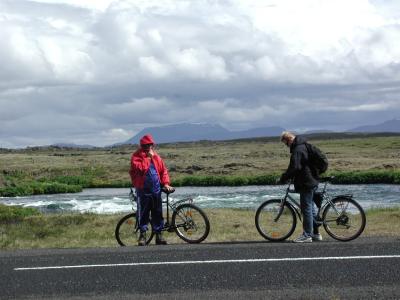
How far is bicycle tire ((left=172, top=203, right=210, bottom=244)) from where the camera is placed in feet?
45.9

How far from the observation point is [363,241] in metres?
13.0

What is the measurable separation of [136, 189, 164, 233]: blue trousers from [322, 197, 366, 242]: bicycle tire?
3.73 m

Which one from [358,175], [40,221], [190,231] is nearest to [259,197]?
[358,175]

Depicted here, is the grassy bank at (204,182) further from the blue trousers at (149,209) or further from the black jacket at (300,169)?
the black jacket at (300,169)

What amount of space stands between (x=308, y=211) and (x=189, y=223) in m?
2.71

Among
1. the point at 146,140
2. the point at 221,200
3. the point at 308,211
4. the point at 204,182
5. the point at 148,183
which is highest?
the point at 146,140

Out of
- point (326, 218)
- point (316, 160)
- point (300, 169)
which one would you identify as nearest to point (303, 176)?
point (300, 169)

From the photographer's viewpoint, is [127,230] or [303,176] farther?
[127,230]

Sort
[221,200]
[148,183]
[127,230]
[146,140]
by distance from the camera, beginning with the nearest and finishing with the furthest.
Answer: [146,140] → [148,183] → [127,230] → [221,200]

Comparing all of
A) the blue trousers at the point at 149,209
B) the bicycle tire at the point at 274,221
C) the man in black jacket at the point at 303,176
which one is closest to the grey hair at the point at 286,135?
the man in black jacket at the point at 303,176

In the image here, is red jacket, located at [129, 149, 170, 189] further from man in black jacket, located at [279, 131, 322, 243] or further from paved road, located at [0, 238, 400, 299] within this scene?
man in black jacket, located at [279, 131, 322, 243]

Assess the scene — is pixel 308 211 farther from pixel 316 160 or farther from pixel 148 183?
pixel 148 183

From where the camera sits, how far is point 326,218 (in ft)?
44.5

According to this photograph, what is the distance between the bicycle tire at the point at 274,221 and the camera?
13.7 m
